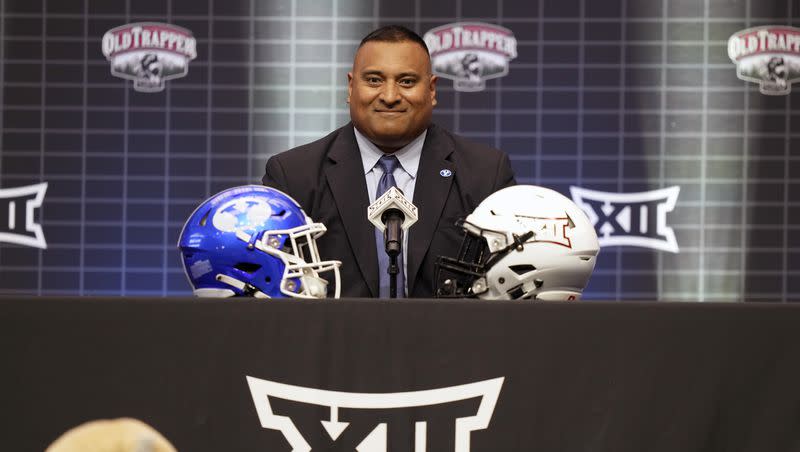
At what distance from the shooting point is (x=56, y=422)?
1881mm

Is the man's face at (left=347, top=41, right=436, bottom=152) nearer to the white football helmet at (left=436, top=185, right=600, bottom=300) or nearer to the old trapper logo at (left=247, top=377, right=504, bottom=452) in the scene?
the white football helmet at (left=436, top=185, right=600, bottom=300)

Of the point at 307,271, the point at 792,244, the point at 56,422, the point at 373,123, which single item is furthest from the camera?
the point at 792,244

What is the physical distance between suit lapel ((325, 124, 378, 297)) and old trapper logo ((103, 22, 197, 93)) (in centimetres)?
163

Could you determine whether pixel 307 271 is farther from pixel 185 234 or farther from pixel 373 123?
pixel 373 123

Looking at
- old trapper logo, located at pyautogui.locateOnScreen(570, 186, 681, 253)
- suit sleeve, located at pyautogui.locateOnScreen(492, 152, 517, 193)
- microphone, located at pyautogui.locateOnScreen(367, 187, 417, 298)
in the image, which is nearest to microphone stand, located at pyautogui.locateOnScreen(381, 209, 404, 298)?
microphone, located at pyautogui.locateOnScreen(367, 187, 417, 298)

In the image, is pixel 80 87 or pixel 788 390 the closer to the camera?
pixel 788 390

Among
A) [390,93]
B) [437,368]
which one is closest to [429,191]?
[390,93]

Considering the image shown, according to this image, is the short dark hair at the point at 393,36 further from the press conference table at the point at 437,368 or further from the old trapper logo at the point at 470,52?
the old trapper logo at the point at 470,52

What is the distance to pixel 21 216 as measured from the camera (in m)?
4.50

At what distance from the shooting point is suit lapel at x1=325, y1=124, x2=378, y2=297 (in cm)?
288

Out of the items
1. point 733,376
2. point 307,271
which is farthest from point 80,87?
point 733,376

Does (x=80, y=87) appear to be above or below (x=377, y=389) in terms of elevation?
above

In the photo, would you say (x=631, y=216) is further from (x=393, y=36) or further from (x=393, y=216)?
(x=393, y=216)

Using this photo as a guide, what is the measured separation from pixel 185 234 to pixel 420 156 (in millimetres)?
796
